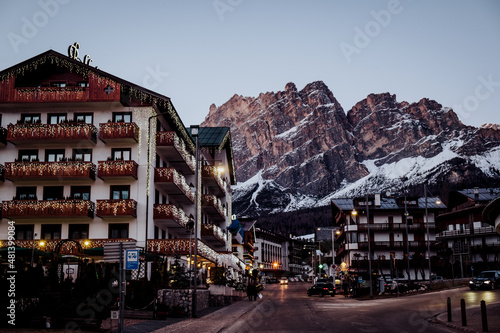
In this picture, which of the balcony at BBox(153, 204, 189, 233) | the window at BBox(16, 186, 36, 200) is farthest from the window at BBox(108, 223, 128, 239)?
the window at BBox(16, 186, 36, 200)

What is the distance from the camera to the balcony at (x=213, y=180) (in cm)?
6425

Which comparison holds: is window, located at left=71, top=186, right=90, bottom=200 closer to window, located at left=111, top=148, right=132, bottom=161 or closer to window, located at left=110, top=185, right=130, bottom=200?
window, located at left=110, top=185, right=130, bottom=200

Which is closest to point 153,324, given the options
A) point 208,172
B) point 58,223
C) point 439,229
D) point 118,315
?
point 118,315

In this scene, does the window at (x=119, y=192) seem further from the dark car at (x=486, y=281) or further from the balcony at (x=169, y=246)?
the dark car at (x=486, y=281)

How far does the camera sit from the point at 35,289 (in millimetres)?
23672

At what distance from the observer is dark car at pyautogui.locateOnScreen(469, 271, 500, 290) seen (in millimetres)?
52406

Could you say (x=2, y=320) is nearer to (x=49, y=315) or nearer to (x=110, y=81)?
(x=49, y=315)

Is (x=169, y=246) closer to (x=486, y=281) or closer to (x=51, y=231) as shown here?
(x=51, y=231)

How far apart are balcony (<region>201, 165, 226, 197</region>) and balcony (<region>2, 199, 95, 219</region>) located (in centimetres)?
2033

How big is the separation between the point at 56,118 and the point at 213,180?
75.7 feet

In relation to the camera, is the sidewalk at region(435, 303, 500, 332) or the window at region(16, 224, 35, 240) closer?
the sidewalk at region(435, 303, 500, 332)

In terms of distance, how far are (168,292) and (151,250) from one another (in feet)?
39.6

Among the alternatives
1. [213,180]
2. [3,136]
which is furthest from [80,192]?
[213,180]

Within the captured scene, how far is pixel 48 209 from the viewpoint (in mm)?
44875
